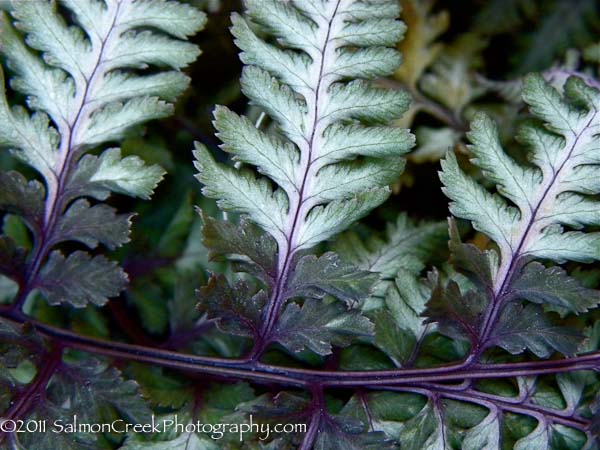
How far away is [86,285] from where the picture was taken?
1.20 m

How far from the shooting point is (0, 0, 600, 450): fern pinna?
111 cm

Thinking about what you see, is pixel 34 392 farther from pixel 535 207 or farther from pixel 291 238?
pixel 535 207

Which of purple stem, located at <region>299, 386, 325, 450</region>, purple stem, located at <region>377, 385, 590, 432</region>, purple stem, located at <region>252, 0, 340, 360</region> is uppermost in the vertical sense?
purple stem, located at <region>252, 0, 340, 360</region>

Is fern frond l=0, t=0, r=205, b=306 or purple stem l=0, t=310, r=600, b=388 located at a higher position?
fern frond l=0, t=0, r=205, b=306

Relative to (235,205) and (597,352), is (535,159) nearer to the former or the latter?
(597,352)

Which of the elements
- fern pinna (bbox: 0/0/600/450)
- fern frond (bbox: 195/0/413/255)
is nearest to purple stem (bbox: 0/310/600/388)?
fern pinna (bbox: 0/0/600/450)

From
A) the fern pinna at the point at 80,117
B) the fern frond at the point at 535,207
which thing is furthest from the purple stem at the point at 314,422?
the fern pinna at the point at 80,117

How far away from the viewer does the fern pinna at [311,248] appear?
111 cm

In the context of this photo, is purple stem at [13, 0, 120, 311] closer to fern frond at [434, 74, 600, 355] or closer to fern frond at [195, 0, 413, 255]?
fern frond at [195, 0, 413, 255]


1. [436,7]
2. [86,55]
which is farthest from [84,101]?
[436,7]

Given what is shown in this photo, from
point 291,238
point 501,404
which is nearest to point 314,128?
point 291,238

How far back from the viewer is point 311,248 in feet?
4.02

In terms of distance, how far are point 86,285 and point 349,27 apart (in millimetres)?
626

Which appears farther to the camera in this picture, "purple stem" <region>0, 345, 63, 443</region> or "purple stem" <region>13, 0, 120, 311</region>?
"purple stem" <region>13, 0, 120, 311</region>
